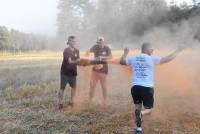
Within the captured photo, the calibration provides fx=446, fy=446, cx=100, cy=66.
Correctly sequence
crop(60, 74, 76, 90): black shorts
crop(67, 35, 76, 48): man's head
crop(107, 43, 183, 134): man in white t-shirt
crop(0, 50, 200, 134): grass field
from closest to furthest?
crop(107, 43, 183, 134): man in white t-shirt
crop(0, 50, 200, 134): grass field
crop(67, 35, 76, 48): man's head
crop(60, 74, 76, 90): black shorts

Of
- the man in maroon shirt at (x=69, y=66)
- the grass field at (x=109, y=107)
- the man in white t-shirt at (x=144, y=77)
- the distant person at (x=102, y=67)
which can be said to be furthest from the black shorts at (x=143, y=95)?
the man in maroon shirt at (x=69, y=66)

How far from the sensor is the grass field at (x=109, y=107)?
9.22 m

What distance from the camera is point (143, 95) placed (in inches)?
334

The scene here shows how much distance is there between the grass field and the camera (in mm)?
9216

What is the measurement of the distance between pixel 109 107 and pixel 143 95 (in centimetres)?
310

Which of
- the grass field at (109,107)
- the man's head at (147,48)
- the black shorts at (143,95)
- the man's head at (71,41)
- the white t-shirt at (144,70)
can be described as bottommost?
the grass field at (109,107)

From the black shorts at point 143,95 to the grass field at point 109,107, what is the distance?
Answer: 633 millimetres

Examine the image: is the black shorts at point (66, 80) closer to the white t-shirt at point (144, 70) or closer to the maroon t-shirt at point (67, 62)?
the maroon t-shirt at point (67, 62)

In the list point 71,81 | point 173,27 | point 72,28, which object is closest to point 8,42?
point 72,28

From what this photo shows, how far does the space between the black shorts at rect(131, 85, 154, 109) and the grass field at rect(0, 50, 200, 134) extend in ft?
2.08

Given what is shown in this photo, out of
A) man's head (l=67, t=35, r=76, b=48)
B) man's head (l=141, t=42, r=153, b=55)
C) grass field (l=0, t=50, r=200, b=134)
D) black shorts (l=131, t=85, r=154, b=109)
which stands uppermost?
man's head (l=67, t=35, r=76, b=48)

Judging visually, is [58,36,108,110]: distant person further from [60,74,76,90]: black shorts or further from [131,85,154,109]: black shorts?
[131,85,154,109]: black shorts

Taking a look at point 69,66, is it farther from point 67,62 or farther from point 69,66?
point 67,62

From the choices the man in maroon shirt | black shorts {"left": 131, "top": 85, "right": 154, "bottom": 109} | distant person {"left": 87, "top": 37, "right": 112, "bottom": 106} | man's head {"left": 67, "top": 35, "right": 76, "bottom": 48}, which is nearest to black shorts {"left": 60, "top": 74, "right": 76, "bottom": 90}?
the man in maroon shirt
